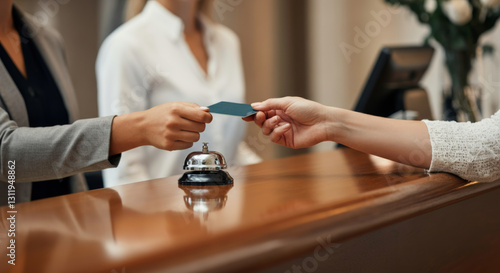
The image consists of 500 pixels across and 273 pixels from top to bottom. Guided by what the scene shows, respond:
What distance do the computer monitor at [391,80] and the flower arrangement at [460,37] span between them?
838mm

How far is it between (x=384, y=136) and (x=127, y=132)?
0.56 metres

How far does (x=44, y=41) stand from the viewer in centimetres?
167

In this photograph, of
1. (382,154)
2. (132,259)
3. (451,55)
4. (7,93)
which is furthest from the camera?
(451,55)

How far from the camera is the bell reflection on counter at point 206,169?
40.2 inches

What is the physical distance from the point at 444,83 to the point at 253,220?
8.50 feet

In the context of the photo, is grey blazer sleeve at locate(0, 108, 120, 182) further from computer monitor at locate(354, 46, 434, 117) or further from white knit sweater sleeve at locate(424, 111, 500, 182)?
computer monitor at locate(354, 46, 434, 117)

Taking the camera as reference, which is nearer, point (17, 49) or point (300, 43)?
point (17, 49)

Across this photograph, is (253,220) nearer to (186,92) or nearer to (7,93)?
(7,93)

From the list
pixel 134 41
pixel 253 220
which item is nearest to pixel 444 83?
pixel 134 41

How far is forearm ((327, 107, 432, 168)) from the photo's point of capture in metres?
1.11
